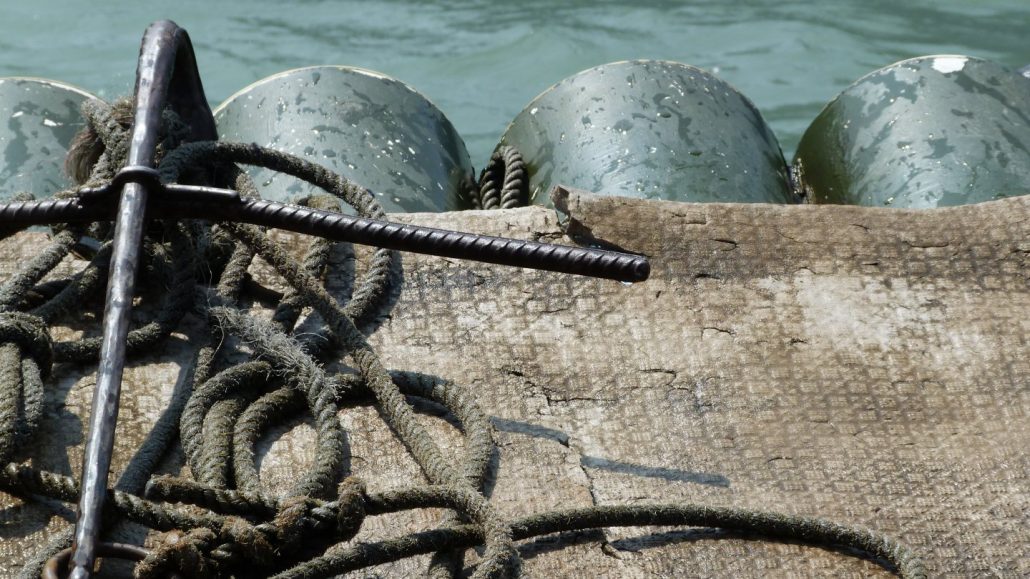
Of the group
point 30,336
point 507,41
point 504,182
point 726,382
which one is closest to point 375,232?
point 30,336

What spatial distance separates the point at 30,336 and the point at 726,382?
3.82 ft

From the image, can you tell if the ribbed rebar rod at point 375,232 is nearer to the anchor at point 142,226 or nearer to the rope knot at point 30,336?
the anchor at point 142,226

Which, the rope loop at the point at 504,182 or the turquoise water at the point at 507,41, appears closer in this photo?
the rope loop at the point at 504,182

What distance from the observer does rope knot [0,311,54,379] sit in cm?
185

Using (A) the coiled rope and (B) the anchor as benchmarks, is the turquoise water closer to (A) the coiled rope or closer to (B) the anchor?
(A) the coiled rope

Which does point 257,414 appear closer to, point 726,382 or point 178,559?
point 178,559

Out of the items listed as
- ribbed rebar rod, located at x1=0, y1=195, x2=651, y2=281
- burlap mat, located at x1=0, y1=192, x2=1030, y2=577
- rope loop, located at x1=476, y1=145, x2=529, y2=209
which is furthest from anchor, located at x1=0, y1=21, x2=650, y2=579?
rope loop, located at x1=476, y1=145, x2=529, y2=209

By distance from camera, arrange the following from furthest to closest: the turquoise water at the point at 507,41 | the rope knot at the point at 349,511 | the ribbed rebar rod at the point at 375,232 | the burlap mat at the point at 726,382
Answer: the turquoise water at the point at 507,41 < the burlap mat at the point at 726,382 < the ribbed rebar rod at the point at 375,232 < the rope knot at the point at 349,511

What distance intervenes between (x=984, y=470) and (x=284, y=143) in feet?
5.85

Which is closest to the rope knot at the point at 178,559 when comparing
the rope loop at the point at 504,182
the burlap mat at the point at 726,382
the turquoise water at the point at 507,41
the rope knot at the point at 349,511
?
the rope knot at the point at 349,511

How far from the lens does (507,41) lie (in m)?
6.66

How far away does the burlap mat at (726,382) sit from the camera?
1.81 m

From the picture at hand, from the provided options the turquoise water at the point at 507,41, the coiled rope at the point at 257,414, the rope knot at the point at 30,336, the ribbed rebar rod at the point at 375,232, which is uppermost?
the ribbed rebar rod at the point at 375,232

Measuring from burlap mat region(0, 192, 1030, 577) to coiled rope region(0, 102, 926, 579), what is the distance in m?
0.05
